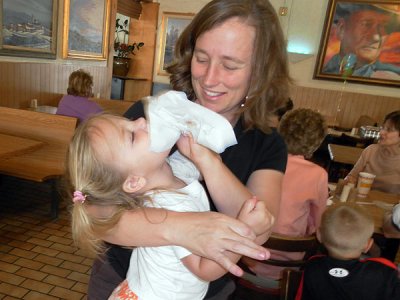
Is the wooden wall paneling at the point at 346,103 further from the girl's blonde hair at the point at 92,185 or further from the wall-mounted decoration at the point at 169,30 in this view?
the girl's blonde hair at the point at 92,185

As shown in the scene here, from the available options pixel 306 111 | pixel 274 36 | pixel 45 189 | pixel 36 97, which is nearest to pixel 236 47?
pixel 274 36

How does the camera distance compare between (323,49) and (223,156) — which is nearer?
(223,156)

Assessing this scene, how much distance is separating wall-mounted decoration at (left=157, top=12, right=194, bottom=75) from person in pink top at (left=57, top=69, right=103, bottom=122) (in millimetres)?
4984

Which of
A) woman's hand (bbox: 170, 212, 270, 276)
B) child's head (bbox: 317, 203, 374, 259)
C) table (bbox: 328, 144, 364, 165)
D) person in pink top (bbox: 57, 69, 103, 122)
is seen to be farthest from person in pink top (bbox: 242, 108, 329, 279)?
person in pink top (bbox: 57, 69, 103, 122)

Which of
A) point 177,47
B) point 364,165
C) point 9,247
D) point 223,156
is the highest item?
point 177,47

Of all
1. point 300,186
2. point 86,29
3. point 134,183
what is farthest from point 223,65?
point 86,29

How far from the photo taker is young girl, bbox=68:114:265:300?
0.94 m

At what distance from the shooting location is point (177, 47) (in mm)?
1249

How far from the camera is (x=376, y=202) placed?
8.34 ft

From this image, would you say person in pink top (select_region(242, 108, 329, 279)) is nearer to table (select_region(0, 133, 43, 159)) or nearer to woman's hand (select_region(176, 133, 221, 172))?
woman's hand (select_region(176, 133, 221, 172))

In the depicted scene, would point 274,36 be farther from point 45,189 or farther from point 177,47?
point 45,189

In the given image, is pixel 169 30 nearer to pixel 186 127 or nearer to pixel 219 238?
pixel 186 127

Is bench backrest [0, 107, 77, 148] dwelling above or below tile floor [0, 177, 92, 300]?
above

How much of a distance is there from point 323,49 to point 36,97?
6109mm
